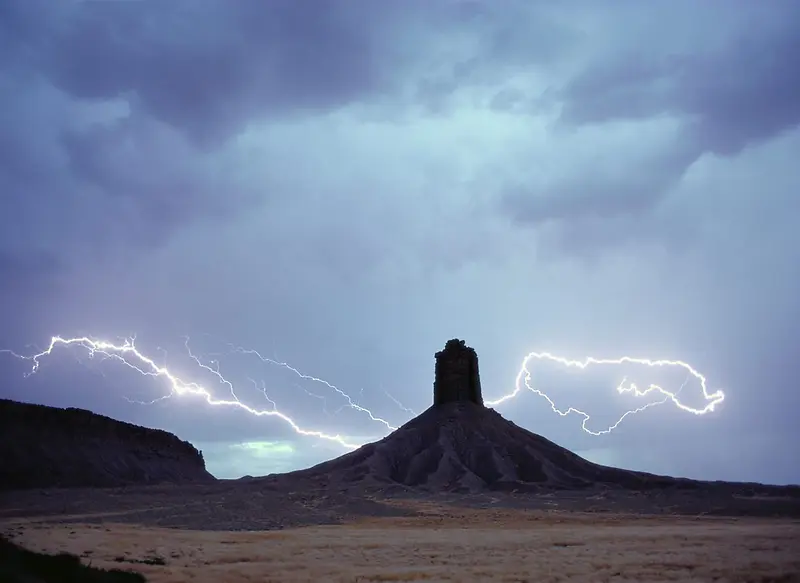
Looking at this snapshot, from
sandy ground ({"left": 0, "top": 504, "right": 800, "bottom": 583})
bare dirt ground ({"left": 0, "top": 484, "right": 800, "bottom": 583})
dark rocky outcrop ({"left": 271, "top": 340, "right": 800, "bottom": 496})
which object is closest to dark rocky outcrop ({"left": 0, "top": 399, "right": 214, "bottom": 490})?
bare dirt ground ({"left": 0, "top": 484, "right": 800, "bottom": 583})

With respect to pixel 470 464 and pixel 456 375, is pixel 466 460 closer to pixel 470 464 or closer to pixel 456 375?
pixel 470 464

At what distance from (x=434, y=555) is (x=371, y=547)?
12.2ft

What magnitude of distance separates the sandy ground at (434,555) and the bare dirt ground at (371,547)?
0.14ft

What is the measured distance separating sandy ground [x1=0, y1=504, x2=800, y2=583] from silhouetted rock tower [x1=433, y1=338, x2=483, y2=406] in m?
81.9

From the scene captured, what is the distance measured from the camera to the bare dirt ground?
1759cm

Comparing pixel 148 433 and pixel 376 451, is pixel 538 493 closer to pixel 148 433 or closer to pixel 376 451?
pixel 376 451

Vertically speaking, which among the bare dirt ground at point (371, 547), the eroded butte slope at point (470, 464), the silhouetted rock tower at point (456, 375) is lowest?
the bare dirt ground at point (371, 547)

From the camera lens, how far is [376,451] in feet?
324

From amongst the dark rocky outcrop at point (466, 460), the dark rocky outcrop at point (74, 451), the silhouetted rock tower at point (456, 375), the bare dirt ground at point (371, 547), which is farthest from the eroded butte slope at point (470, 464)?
the bare dirt ground at point (371, 547)

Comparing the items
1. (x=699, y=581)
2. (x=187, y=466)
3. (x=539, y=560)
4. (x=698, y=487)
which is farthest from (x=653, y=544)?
(x=187, y=466)

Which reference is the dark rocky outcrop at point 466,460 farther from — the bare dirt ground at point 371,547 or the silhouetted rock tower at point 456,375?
the bare dirt ground at point 371,547

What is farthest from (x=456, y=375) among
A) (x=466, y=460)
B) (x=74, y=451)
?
(x=74, y=451)

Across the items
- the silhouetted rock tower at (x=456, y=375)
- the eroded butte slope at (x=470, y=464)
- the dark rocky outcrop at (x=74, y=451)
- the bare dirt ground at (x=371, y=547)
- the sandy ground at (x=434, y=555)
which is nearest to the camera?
the sandy ground at (x=434, y=555)

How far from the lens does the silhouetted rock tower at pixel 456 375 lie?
115m
